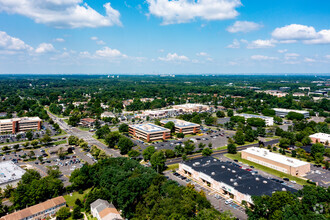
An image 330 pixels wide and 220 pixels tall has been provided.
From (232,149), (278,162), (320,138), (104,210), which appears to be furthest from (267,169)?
(104,210)

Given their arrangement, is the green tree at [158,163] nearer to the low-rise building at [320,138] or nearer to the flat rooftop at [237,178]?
the flat rooftop at [237,178]

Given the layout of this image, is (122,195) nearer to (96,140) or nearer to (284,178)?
(284,178)

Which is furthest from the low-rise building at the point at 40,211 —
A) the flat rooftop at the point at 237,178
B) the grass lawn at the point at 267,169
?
the grass lawn at the point at 267,169

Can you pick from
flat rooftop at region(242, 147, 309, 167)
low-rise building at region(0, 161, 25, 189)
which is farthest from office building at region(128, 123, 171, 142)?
low-rise building at region(0, 161, 25, 189)

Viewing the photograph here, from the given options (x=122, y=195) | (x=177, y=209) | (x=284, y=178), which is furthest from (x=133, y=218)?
(x=284, y=178)

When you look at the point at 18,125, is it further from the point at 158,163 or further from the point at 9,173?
the point at 158,163

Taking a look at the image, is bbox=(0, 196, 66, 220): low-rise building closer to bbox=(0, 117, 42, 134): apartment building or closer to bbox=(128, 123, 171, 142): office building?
bbox=(128, 123, 171, 142): office building

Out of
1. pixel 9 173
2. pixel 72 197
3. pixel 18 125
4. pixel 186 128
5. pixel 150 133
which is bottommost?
pixel 72 197
